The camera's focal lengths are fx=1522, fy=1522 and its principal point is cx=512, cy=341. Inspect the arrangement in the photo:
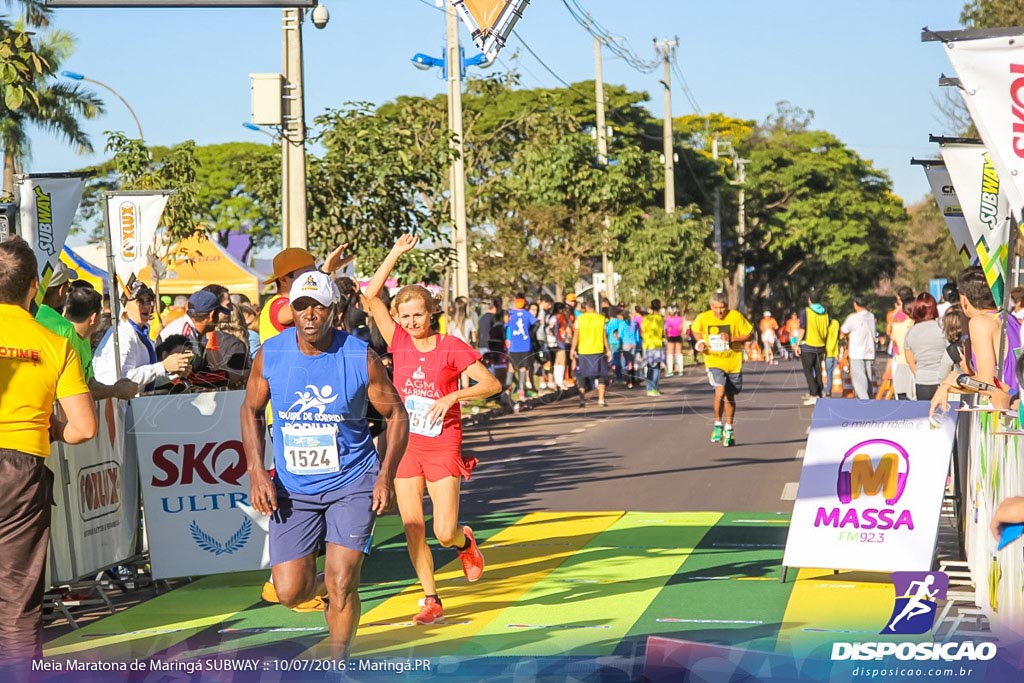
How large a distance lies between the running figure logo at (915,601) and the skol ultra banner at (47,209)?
19.1 ft

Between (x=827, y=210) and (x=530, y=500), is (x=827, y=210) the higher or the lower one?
the higher one

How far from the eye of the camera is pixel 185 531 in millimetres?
9727

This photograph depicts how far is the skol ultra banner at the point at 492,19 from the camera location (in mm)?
10008

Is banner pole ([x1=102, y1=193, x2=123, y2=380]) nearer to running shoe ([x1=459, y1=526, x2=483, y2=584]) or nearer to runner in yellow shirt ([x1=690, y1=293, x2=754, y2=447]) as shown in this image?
running shoe ([x1=459, y1=526, x2=483, y2=584])

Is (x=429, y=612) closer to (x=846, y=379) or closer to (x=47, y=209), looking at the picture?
(x=47, y=209)

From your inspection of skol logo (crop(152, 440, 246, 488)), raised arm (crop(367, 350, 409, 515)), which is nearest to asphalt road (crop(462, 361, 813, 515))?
skol logo (crop(152, 440, 246, 488))

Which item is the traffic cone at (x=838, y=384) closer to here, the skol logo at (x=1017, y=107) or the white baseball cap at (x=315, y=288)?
the white baseball cap at (x=315, y=288)

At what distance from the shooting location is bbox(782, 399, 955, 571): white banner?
29.3 ft

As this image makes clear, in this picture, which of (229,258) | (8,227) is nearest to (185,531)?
(8,227)

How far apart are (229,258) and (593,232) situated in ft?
43.4

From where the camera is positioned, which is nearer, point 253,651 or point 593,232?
point 253,651

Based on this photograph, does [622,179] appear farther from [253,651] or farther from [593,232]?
[253,651]

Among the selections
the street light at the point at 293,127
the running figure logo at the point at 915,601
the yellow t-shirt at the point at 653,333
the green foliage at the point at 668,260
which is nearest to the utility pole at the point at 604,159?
the green foliage at the point at 668,260

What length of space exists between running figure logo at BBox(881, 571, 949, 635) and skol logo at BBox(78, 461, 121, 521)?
15.6 feet
